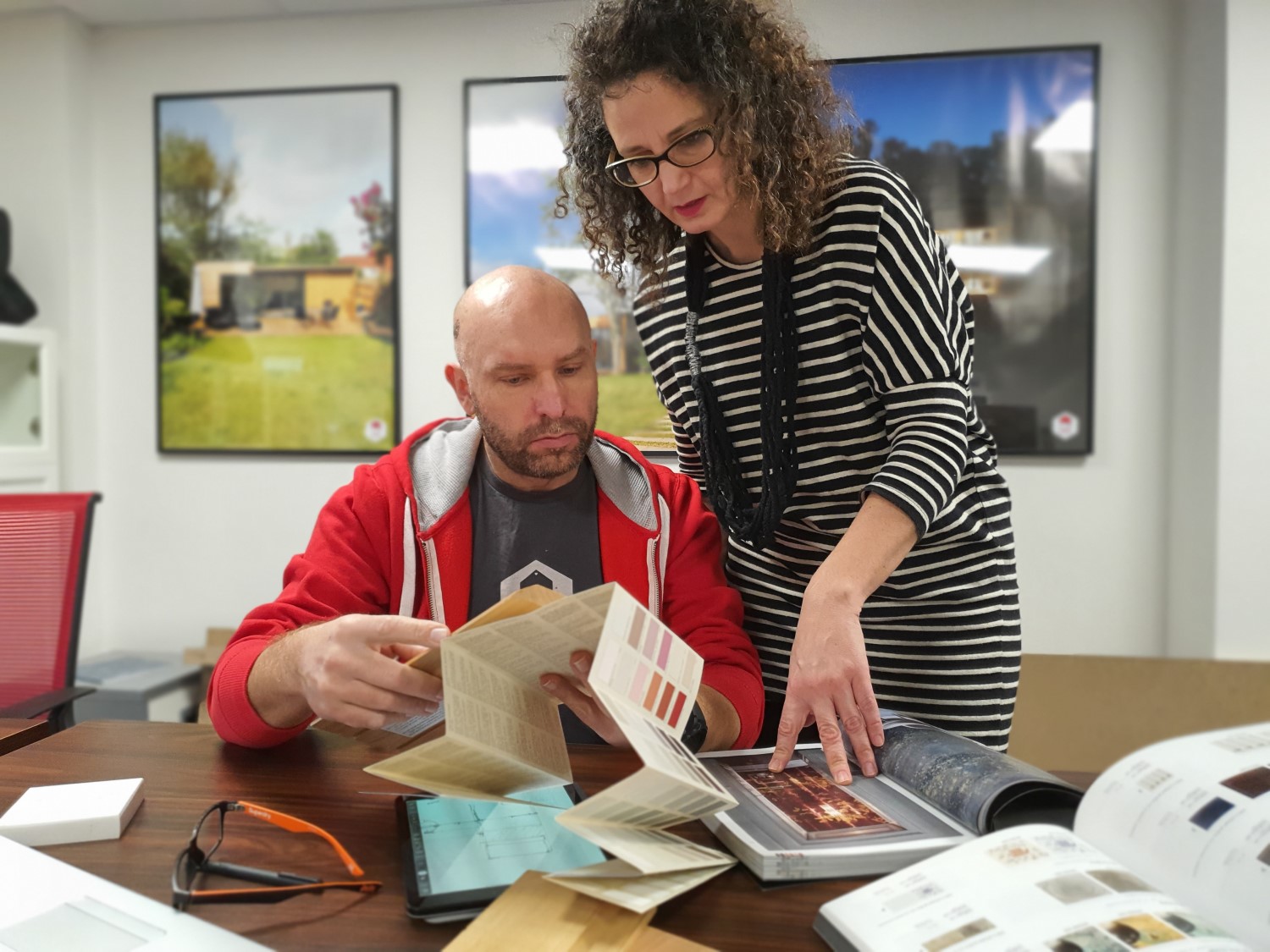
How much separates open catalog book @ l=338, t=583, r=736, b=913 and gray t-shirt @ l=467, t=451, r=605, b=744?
1.65 ft

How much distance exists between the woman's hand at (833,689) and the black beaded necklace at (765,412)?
0.90 ft

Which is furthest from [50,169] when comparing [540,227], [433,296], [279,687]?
[279,687]

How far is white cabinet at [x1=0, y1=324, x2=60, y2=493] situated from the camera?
2.81m

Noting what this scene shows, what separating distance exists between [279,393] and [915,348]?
2411mm

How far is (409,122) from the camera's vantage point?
2414 mm

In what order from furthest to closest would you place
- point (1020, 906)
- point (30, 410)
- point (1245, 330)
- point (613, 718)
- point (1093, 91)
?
point (30, 410) → point (1245, 330) → point (1093, 91) → point (613, 718) → point (1020, 906)

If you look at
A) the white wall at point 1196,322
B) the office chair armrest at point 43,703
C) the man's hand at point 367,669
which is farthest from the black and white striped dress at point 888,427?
the office chair armrest at point 43,703

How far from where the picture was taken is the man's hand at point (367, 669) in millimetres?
813

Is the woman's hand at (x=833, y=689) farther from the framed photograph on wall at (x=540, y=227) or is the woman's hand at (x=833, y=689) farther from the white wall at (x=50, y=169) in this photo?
the white wall at (x=50, y=169)

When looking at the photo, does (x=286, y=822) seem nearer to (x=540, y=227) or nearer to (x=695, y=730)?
(x=695, y=730)

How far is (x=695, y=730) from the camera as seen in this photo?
99cm

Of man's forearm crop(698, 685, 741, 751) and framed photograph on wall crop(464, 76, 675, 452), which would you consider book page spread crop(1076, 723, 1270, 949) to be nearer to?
man's forearm crop(698, 685, 741, 751)

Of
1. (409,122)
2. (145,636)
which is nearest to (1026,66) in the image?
(409,122)

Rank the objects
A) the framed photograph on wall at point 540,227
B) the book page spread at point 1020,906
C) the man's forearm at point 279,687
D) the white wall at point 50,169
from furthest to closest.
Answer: the white wall at point 50,169
the framed photograph on wall at point 540,227
the man's forearm at point 279,687
the book page spread at point 1020,906
